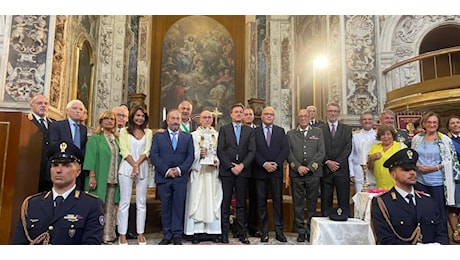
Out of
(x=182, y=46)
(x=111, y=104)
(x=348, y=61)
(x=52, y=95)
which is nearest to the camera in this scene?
(x=52, y=95)

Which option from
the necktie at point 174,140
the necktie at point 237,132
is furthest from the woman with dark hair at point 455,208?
the necktie at point 174,140

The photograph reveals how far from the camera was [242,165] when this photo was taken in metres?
4.16

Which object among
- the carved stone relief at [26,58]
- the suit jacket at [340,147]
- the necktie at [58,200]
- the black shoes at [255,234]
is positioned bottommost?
the black shoes at [255,234]

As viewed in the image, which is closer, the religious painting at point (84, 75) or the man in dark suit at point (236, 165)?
the man in dark suit at point (236, 165)

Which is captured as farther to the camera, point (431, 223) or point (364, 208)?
point (364, 208)

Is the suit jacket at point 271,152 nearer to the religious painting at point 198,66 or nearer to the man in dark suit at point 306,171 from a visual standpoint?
the man in dark suit at point 306,171

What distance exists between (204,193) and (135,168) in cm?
85

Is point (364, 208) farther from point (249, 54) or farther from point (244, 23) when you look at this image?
point (244, 23)

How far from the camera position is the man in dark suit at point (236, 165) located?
4160 mm

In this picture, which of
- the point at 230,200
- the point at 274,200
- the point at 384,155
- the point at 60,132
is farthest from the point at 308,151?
the point at 60,132

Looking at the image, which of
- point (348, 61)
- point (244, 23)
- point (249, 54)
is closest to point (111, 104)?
point (249, 54)

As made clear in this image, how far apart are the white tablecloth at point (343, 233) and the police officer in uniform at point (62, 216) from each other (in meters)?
1.72

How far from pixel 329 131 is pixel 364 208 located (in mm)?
1337

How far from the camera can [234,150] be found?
4270 millimetres
